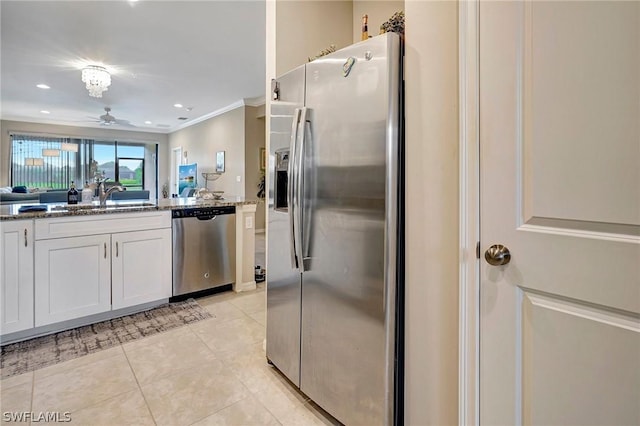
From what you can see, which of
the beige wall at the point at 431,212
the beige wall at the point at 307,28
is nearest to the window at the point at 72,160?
the beige wall at the point at 307,28

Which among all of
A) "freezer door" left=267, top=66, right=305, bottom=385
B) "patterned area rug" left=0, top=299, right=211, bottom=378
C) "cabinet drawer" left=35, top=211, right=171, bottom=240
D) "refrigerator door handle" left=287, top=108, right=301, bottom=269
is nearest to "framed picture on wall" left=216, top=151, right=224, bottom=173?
"cabinet drawer" left=35, top=211, right=171, bottom=240

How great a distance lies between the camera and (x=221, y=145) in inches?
293

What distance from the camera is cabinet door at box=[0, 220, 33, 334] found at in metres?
2.11

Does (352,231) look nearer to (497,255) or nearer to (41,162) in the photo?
(497,255)

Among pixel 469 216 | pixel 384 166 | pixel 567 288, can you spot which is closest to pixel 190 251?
pixel 384 166

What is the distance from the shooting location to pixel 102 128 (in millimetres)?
9125

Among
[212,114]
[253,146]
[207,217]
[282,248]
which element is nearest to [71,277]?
[207,217]

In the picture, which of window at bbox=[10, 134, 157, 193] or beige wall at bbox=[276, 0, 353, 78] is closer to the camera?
beige wall at bbox=[276, 0, 353, 78]

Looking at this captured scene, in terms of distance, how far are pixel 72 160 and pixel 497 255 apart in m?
10.9

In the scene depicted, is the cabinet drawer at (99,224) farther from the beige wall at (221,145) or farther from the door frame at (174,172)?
the door frame at (174,172)

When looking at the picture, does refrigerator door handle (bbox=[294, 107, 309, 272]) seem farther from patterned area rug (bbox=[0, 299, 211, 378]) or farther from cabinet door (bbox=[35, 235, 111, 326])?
cabinet door (bbox=[35, 235, 111, 326])

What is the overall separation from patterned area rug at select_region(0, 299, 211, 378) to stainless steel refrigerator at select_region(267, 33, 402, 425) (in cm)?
130

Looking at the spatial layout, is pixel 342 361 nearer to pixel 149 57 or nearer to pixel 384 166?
pixel 384 166

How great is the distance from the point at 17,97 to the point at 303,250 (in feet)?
24.8
